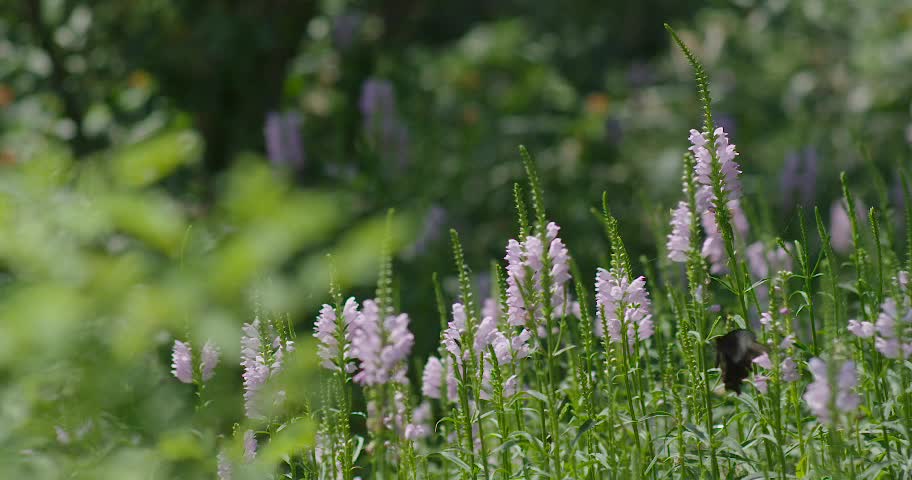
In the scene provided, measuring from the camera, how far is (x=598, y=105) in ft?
23.3

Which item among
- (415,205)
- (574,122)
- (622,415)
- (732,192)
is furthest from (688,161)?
(574,122)

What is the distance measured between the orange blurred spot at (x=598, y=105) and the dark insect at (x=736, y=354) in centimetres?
504

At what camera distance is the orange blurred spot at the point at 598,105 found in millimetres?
7052

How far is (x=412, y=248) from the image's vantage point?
529 cm

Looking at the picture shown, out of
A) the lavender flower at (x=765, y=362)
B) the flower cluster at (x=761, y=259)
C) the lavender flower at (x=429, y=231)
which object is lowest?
the lavender flower at (x=765, y=362)

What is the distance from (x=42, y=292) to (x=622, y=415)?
1599 millimetres

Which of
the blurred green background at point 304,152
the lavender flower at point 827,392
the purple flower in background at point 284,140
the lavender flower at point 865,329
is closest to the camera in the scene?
the blurred green background at point 304,152

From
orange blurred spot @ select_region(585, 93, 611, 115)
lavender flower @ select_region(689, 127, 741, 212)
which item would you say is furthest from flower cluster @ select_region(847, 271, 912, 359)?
orange blurred spot @ select_region(585, 93, 611, 115)

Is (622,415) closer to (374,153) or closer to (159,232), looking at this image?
(159,232)

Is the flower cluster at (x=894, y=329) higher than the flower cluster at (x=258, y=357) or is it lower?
lower

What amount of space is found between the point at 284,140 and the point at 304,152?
0.27 meters

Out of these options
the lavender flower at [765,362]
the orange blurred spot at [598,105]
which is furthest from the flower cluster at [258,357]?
the orange blurred spot at [598,105]

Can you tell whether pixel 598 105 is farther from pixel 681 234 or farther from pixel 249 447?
pixel 249 447

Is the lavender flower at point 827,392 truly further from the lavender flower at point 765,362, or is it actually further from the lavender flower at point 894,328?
the lavender flower at point 765,362
